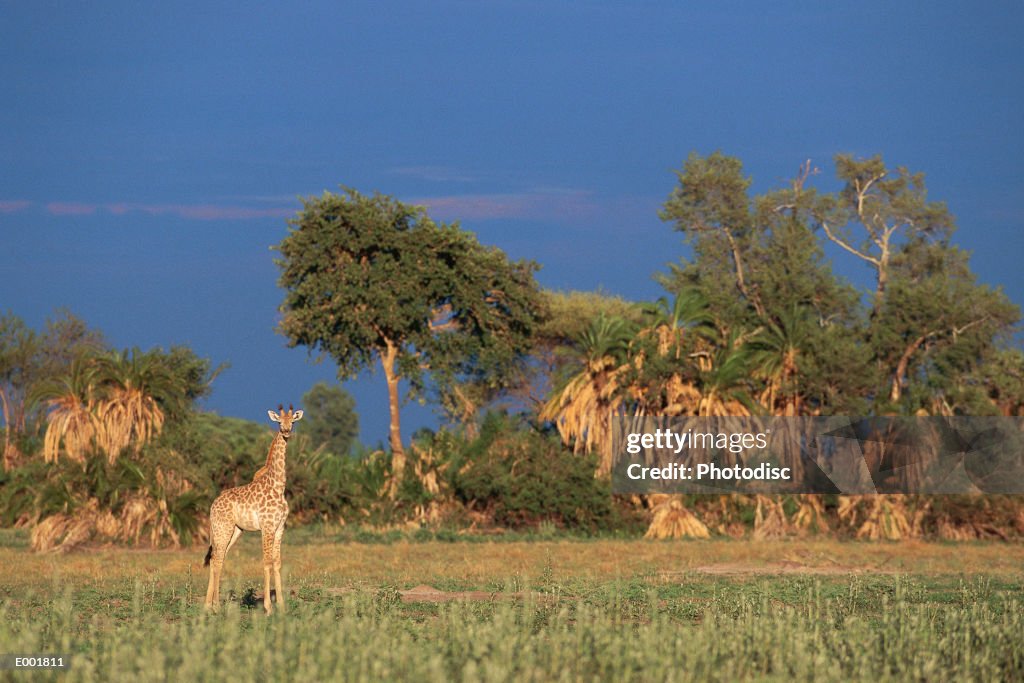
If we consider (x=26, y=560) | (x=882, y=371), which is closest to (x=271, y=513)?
(x=26, y=560)

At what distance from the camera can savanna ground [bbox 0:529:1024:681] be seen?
10.4 meters

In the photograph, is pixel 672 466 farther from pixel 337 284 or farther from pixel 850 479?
pixel 337 284

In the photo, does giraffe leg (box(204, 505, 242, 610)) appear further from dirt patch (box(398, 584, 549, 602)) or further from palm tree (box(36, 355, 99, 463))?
palm tree (box(36, 355, 99, 463))

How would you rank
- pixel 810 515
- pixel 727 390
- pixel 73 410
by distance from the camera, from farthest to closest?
pixel 727 390 → pixel 810 515 → pixel 73 410

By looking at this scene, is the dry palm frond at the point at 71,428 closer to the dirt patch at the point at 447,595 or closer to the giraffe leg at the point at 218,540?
the dirt patch at the point at 447,595

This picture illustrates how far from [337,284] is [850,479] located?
15.3m

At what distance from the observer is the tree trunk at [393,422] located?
3612cm

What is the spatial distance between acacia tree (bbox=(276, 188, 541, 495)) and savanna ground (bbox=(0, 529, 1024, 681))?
8780 mm

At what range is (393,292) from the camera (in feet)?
125

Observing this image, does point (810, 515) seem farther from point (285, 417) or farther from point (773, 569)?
point (285, 417)

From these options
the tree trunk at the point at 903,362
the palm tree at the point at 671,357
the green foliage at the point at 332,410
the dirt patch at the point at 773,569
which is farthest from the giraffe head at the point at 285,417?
the green foliage at the point at 332,410

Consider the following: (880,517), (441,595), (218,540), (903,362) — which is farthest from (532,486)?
(218,540)

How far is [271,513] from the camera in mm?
16656

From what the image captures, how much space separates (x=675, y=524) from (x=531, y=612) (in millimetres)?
21303
